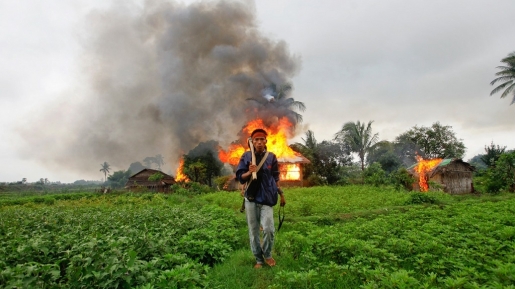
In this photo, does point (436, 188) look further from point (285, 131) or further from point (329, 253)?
point (329, 253)

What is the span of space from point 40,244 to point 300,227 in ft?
23.2

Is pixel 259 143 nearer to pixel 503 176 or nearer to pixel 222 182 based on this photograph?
pixel 503 176

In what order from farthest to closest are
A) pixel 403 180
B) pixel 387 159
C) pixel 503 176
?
pixel 387 159 < pixel 403 180 < pixel 503 176

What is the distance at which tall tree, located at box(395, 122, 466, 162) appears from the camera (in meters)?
48.7

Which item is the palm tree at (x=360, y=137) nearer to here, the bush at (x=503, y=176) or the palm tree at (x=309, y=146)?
the palm tree at (x=309, y=146)

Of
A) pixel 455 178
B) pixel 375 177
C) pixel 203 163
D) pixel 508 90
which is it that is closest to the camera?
pixel 375 177

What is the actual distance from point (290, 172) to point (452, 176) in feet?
50.0

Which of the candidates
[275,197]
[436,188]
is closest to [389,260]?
[275,197]

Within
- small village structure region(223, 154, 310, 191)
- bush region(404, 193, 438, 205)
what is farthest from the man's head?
small village structure region(223, 154, 310, 191)

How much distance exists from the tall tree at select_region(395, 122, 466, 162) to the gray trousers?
51.1 meters

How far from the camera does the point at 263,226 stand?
17.5 ft

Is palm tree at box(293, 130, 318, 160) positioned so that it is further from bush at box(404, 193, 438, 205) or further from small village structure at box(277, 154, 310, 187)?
bush at box(404, 193, 438, 205)

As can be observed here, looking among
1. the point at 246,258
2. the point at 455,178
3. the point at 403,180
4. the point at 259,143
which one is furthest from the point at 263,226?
the point at 455,178

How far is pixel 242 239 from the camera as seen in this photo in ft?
26.0
